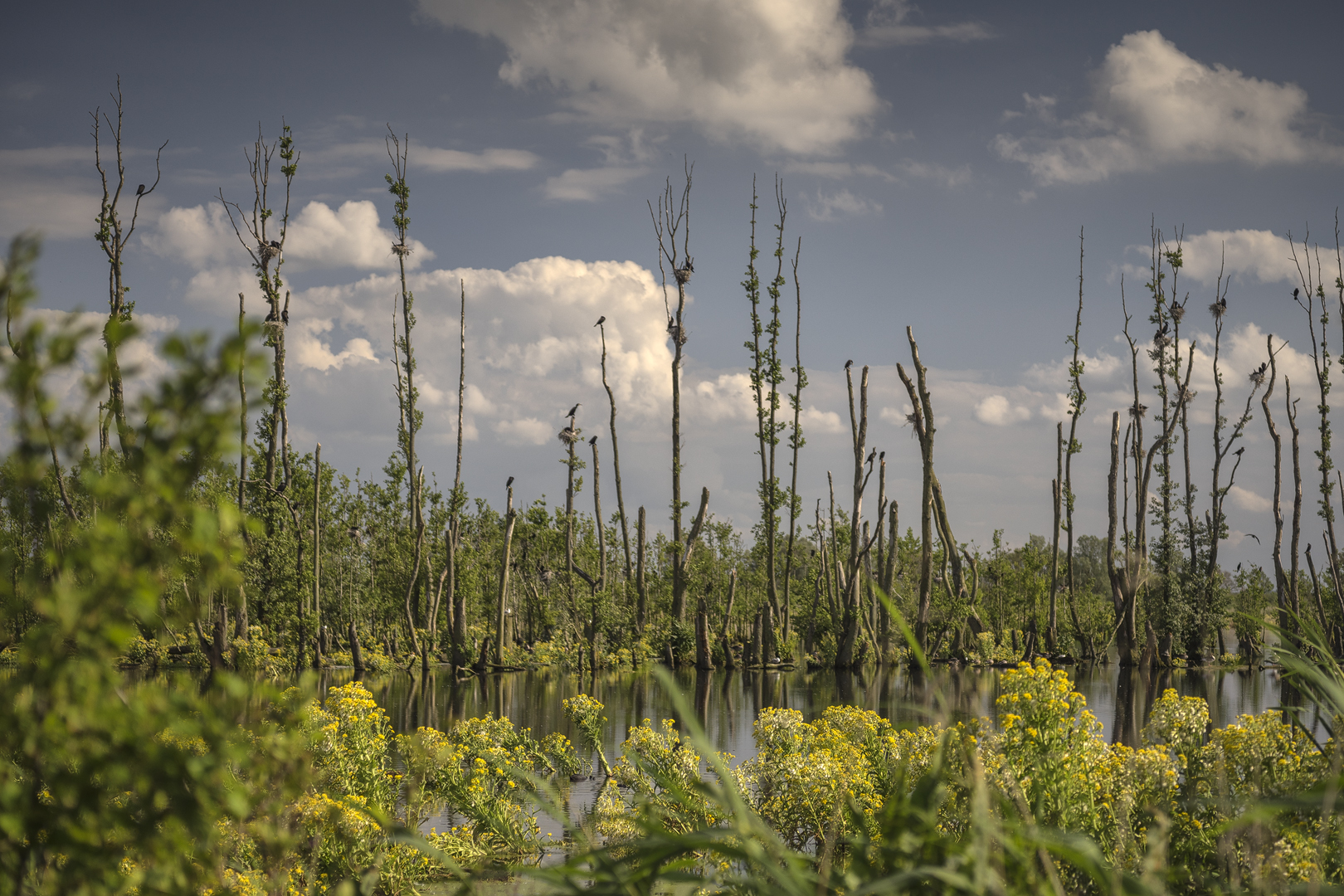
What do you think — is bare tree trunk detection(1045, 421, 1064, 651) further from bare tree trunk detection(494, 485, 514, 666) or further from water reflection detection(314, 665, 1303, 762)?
bare tree trunk detection(494, 485, 514, 666)

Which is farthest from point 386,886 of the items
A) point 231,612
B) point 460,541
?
point 460,541

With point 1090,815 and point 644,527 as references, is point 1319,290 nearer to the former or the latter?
point 644,527

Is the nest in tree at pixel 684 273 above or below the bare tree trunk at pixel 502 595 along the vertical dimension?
above

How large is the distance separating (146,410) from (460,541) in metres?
30.3

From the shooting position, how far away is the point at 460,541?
102 feet

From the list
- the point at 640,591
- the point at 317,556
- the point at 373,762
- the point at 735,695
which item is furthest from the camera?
the point at 640,591

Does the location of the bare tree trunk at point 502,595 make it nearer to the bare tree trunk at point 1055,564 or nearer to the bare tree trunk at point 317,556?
the bare tree trunk at point 317,556

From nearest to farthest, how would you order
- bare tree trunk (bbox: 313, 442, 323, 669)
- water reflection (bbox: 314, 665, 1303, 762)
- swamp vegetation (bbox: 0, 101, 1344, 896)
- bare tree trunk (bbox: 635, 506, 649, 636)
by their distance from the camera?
swamp vegetation (bbox: 0, 101, 1344, 896) < water reflection (bbox: 314, 665, 1303, 762) < bare tree trunk (bbox: 313, 442, 323, 669) < bare tree trunk (bbox: 635, 506, 649, 636)

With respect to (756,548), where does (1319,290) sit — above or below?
above

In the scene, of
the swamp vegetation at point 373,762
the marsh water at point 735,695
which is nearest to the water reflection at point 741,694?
the marsh water at point 735,695

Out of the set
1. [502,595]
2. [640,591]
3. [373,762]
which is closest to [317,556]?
[502,595]

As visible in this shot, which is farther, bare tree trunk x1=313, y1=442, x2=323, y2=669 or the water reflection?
bare tree trunk x1=313, y1=442, x2=323, y2=669

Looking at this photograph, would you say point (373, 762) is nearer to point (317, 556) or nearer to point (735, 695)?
point (735, 695)

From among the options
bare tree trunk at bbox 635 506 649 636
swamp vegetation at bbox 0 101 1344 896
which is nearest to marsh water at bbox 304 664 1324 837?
swamp vegetation at bbox 0 101 1344 896
